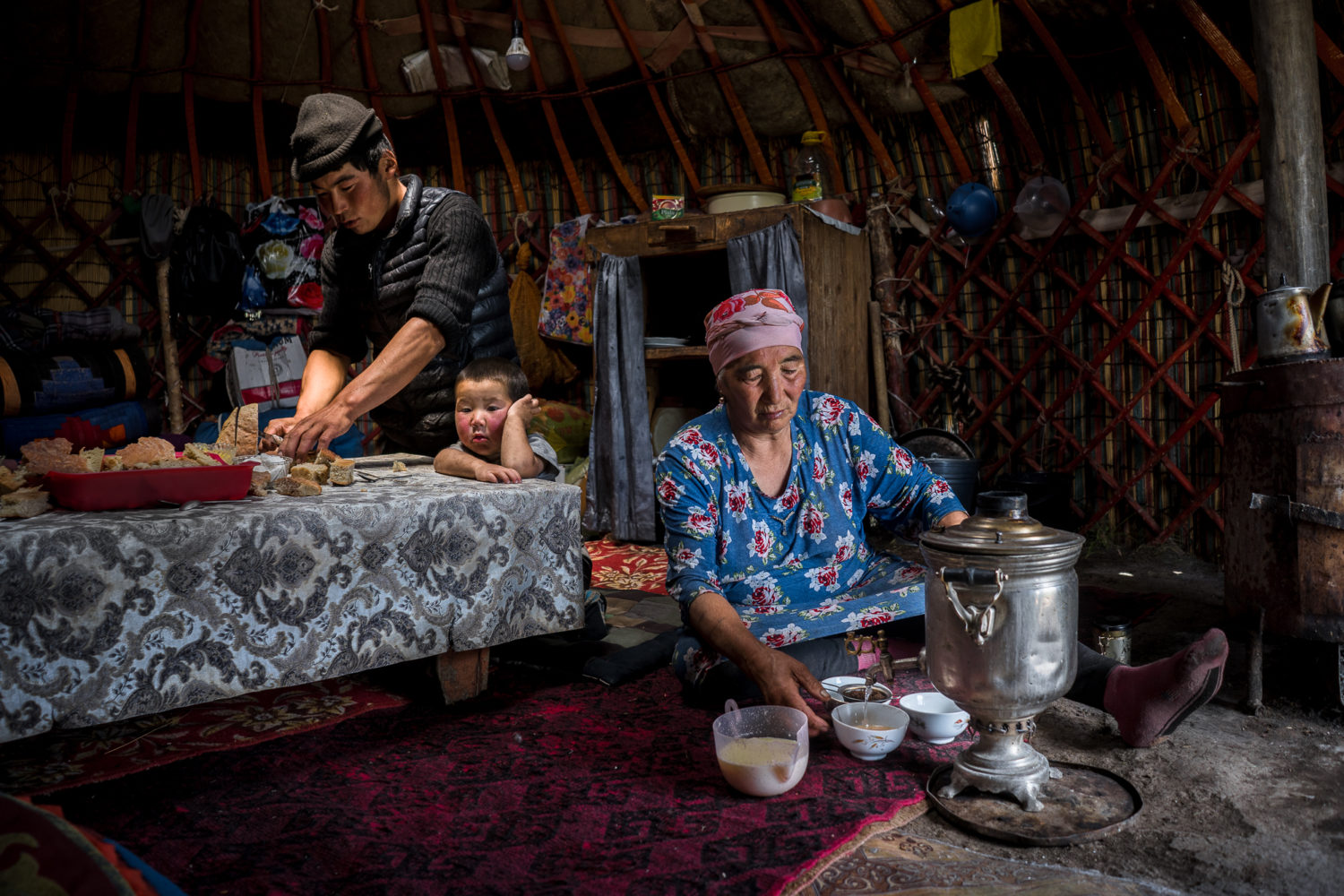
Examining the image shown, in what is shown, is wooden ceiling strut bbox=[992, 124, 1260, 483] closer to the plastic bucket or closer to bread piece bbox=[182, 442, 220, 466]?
the plastic bucket

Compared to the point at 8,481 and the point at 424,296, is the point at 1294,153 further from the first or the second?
the point at 8,481

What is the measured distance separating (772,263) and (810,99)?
1149 millimetres

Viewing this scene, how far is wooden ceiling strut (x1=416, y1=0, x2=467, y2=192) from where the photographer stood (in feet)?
15.0

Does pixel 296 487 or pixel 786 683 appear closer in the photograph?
A: pixel 786 683

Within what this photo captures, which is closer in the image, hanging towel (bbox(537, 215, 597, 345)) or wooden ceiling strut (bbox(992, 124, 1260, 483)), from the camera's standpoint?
wooden ceiling strut (bbox(992, 124, 1260, 483))

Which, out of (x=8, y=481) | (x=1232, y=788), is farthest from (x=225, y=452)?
(x=1232, y=788)

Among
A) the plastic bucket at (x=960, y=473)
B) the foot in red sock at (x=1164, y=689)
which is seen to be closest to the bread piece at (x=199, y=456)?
the foot in red sock at (x=1164, y=689)

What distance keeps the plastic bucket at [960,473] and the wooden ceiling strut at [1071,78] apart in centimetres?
136

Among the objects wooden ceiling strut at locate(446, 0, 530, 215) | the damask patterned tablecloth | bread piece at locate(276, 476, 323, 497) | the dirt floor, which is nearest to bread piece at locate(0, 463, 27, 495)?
the damask patterned tablecloth

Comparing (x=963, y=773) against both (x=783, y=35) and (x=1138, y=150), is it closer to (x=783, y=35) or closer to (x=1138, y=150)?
(x=1138, y=150)

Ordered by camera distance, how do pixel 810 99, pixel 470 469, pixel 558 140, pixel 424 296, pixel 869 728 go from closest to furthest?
1. pixel 869 728
2. pixel 470 469
3. pixel 424 296
4. pixel 810 99
5. pixel 558 140

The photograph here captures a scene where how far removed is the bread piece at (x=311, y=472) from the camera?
1.57 meters

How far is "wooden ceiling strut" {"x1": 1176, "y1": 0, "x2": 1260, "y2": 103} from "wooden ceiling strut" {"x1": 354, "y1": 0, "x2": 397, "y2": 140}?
3.70 meters

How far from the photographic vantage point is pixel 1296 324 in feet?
5.51
